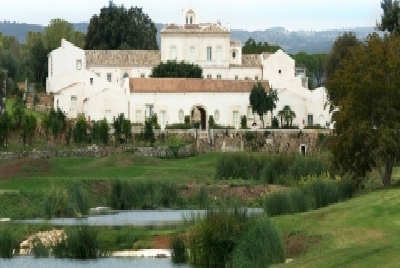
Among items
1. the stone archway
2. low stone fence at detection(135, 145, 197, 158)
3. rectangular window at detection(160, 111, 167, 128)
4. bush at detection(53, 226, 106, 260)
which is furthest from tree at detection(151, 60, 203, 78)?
bush at detection(53, 226, 106, 260)

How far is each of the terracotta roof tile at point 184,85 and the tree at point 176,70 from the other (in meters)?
7.86

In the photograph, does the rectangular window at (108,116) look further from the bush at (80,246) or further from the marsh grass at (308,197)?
the bush at (80,246)

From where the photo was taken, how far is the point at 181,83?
4013 inches

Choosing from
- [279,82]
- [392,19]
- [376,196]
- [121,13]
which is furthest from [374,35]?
[121,13]

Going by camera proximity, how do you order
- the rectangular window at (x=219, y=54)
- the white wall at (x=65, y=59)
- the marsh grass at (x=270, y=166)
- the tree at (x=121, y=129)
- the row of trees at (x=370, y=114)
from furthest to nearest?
the rectangular window at (x=219, y=54) < the white wall at (x=65, y=59) < the tree at (x=121, y=129) < the marsh grass at (x=270, y=166) < the row of trees at (x=370, y=114)

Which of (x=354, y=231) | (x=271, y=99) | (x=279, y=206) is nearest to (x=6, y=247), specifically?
(x=354, y=231)

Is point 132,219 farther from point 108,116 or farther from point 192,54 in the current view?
point 192,54

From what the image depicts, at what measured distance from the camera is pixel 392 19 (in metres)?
82.3

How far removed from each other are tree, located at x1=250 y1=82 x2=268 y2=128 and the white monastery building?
100.0 inches

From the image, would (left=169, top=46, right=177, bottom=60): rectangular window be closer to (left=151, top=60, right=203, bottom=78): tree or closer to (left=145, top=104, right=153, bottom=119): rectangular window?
(left=151, top=60, right=203, bottom=78): tree

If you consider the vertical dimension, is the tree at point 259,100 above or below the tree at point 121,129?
above

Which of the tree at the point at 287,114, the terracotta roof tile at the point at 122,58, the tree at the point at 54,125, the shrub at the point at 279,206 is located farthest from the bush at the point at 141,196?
the terracotta roof tile at the point at 122,58

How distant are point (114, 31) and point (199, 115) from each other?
36603 millimetres

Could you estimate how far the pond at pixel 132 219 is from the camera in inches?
1873
